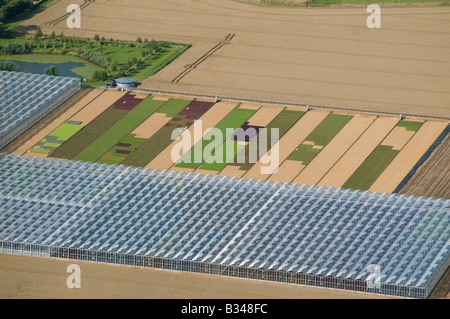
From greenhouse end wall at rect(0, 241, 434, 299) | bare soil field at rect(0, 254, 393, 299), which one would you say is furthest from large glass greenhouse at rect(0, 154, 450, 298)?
bare soil field at rect(0, 254, 393, 299)

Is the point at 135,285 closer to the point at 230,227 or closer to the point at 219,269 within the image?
the point at 219,269

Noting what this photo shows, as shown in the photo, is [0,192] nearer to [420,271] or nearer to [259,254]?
[259,254]

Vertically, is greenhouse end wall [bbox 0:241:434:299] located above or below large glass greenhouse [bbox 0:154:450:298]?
below

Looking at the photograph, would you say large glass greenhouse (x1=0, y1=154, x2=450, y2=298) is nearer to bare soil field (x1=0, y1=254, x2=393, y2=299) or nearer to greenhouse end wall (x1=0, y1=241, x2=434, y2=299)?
greenhouse end wall (x1=0, y1=241, x2=434, y2=299)

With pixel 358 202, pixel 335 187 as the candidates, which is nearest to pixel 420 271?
pixel 358 202

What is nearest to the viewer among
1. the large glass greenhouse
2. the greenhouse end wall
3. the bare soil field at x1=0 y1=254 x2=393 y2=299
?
the greenhouse end wall

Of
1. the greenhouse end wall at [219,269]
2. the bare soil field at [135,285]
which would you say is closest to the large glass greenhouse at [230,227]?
the greenhouse end wall at [219,269]

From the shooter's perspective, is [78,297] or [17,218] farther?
[17,218]
